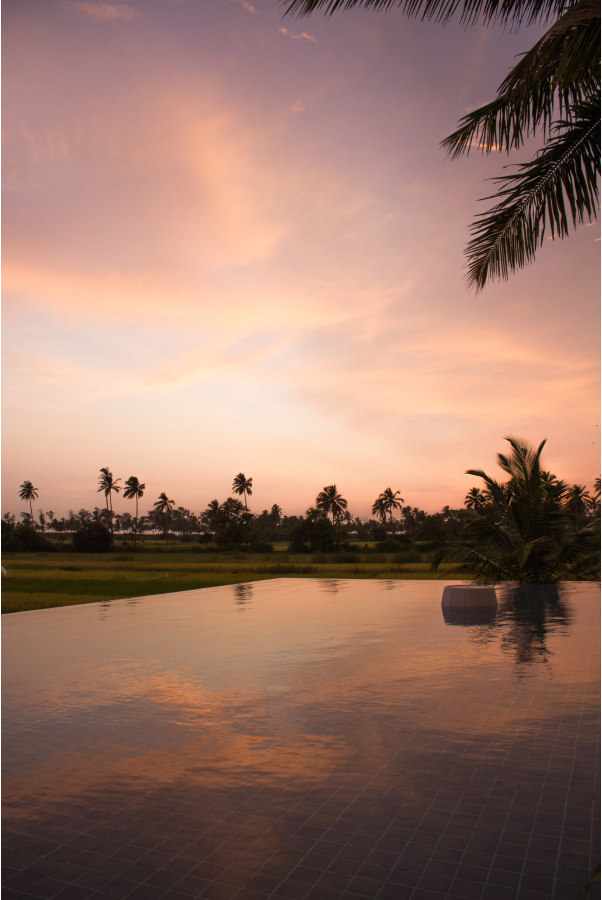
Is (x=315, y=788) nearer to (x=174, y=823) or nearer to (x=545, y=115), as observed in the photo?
(x=174, y=823)

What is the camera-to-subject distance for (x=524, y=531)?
15.1m

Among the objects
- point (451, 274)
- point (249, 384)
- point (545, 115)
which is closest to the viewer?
point (545, 115)

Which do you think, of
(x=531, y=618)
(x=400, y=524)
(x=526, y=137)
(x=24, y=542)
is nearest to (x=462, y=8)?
(x=526, y=137)

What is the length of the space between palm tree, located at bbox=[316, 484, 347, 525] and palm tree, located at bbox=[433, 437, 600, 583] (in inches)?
2696

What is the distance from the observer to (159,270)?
17203 mm

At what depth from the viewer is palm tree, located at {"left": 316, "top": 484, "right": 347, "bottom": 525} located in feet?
276

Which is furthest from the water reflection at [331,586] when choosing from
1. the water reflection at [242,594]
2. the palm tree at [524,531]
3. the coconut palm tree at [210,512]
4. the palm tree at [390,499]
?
the palm tree at [390,499]

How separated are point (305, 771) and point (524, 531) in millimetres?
12842

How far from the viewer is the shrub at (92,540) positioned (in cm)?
6203

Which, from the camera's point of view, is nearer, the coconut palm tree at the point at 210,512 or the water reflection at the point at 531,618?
the water reflection at the point at 531,618

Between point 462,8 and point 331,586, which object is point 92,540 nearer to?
point 331,586

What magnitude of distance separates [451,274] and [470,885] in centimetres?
1613

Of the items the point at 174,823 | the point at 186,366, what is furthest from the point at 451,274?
the point at 174,823

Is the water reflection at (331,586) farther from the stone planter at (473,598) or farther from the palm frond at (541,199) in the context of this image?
the palm frond at (541,199)
